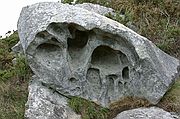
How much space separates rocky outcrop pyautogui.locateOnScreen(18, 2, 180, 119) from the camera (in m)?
9.24

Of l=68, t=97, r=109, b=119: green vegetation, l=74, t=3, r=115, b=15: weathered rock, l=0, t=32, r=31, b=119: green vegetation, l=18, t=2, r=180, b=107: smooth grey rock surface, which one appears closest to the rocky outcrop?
l=18, t=2, r=180, b=107: smooth grey rock surface

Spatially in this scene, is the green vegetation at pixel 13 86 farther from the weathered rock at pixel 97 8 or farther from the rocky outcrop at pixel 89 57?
the weathered rock at pixel 97 8

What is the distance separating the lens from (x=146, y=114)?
8961mm

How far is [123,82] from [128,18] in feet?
13.1

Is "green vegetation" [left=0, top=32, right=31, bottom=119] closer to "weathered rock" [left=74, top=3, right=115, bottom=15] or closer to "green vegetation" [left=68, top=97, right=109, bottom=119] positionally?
"green vegetation" [left=68, top=97, right=109, bottom=119]

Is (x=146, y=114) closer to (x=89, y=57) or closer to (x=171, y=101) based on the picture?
(x=171, y=101)

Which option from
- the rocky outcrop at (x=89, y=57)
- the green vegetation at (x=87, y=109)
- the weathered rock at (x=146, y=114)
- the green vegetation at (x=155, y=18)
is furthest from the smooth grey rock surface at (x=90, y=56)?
the green vegetation at (x=155, y=18)

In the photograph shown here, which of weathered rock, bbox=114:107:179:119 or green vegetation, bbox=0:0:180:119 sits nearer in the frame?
weathered rock, bbox=114:107:179:119

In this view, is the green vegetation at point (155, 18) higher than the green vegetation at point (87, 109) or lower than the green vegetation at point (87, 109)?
higher

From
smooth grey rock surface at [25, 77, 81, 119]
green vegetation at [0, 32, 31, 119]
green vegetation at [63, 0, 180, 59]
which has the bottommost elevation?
green vegetation at [0, 32, 31, 119]

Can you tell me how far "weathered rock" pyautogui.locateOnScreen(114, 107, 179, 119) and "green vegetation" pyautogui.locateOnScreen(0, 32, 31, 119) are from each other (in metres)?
2.25

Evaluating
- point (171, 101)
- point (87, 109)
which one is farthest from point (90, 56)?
point (171, 101)

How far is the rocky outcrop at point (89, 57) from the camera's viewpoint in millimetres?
9242

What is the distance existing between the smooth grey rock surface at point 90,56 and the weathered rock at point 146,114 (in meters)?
0.35
